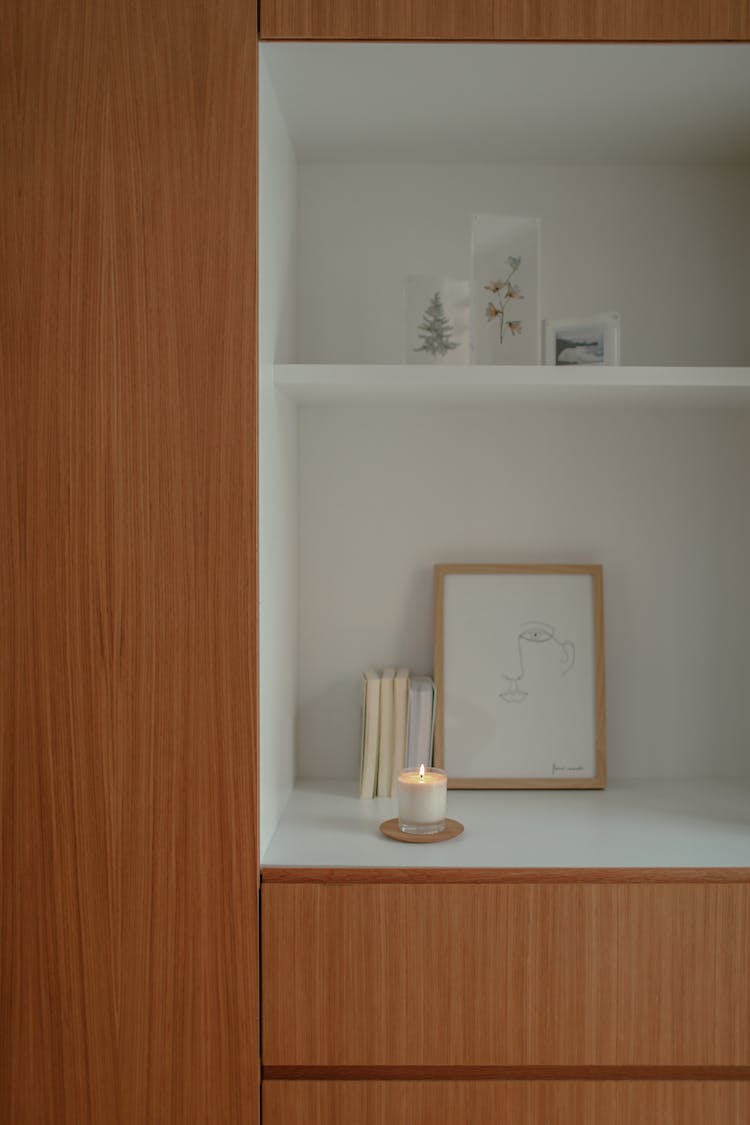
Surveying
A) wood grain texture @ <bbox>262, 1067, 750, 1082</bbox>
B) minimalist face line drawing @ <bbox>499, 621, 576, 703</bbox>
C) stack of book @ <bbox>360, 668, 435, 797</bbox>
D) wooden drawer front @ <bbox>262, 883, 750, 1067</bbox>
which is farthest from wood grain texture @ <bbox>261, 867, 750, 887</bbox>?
minimalist face line drawing @ <bbox>499, 621, 576, 703</bbox>

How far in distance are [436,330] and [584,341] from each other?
0.78 ft

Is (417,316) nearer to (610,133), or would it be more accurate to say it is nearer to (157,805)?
(610,133)

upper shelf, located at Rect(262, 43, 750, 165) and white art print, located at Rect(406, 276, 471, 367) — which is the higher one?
upper shelf, located at Rect(262, 43, 750, 165)

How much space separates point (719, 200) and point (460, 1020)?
1505mm

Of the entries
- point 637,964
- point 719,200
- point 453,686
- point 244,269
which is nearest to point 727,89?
point 719,200

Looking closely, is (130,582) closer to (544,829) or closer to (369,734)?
(369,734)

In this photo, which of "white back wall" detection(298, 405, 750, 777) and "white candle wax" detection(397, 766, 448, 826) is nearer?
"white candle wax" detection(397, 766, 448, 826)

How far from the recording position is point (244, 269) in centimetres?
127

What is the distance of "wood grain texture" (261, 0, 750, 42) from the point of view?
4.17ft

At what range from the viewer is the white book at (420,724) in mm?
1643

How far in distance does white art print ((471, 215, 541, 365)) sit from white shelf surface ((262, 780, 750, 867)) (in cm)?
75

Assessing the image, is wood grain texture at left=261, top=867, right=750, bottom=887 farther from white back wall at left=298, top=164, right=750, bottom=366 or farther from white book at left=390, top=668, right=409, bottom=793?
white back wall at left=298, top=164, right=750, bottom=366

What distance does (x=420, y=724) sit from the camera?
1647 millimetres

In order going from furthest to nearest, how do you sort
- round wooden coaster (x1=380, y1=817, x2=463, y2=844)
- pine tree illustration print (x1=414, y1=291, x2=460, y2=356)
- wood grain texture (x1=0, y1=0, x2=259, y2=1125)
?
1. pine tree illustration print (x1=414, y1=291, x2=460, y2=356)
2. round wooden coaster (x1=380, y1=817, x2=463, y2=844)
3. wood grain texture (x1=0, y1=0, x2=259, y2=1125)
